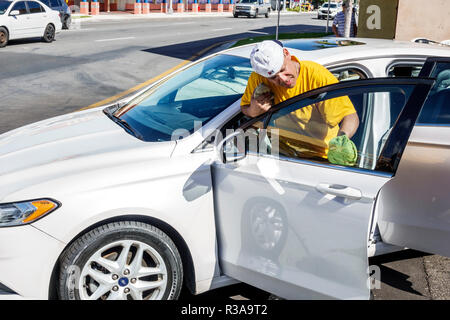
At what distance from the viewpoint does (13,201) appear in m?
2.68

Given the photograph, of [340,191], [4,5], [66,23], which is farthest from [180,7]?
[340,191]

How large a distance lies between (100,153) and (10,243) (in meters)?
0.74

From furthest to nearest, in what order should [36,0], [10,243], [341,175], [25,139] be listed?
[36,0]
[25,139]
[341,175]
[10,243]

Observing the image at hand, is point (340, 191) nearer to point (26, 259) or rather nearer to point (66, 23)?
point (26, 259)

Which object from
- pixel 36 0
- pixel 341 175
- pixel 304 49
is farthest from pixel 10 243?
pixel 36 0

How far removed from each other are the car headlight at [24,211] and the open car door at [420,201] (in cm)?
188

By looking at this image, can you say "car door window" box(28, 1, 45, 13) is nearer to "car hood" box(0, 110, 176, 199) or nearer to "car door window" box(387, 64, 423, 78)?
"car hood" box(0, 110, 176, 199)

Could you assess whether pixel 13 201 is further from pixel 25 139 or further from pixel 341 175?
pixel 341 175

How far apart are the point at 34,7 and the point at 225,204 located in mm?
18018

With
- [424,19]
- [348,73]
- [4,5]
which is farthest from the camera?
[4,5]

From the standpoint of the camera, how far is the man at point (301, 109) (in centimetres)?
303

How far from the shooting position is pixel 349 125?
3.11m

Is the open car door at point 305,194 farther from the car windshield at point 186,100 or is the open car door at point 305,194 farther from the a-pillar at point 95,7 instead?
the a-pillar at point 95,7

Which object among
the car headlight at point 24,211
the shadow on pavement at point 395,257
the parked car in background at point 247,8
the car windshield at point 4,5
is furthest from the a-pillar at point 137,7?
the car headlight at point 24,211
